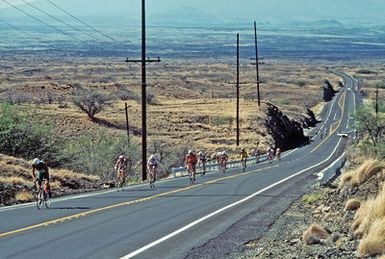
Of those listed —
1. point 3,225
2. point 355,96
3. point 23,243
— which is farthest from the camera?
point 355,96

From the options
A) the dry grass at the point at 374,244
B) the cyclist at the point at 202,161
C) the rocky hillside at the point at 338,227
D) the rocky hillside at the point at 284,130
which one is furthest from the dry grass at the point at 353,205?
the rocky hillside at the point at 284,130

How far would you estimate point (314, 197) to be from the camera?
21969 millimetres

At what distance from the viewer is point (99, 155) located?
148ft

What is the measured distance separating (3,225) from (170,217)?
424 centimetres

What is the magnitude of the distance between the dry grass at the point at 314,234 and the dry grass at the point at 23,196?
1267 cm

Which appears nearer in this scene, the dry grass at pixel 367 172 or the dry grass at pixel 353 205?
the dry grass at pixel 353 205

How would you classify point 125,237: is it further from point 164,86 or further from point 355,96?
point 355,96

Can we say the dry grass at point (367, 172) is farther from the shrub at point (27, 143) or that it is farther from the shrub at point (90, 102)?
the shrub at point (90, 102)

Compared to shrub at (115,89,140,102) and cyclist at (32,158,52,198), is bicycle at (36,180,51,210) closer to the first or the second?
cyclist at (32,158,52,198)

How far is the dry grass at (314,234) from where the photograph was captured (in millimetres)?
13281

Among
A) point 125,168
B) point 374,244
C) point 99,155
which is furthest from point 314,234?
point 99,155

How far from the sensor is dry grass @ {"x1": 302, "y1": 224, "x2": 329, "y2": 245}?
13.3m

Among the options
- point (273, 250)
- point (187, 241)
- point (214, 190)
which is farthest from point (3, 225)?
point (214, 190)

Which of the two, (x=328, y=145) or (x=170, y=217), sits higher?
(x=170, y=217)
